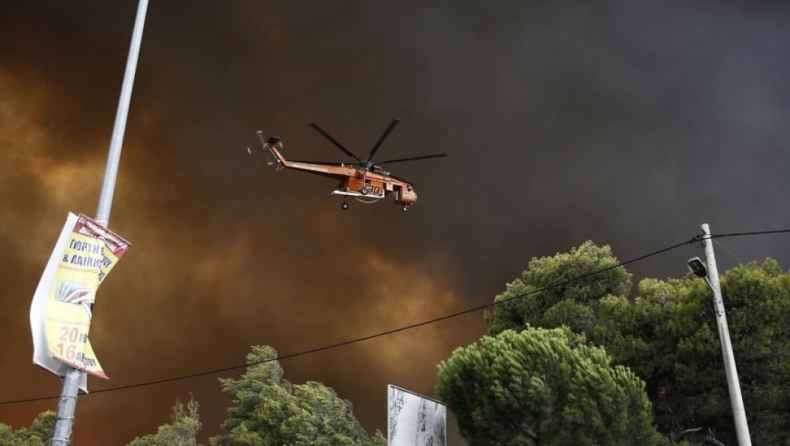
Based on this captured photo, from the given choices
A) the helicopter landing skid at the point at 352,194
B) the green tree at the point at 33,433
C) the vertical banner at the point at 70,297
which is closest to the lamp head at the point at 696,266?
the helicopter landing skid at the point at 352,194

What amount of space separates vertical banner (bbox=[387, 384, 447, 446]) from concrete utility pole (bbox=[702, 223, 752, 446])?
7.95 meters

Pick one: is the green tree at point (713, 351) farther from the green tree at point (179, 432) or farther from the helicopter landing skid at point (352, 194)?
the green tree at point (179, 432)

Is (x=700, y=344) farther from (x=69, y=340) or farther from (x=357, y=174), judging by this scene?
(x=69, y=340)

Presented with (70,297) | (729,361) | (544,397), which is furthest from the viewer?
(544,397)

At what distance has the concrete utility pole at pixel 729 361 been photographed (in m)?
16.6

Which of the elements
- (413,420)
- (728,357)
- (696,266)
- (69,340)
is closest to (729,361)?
(728,357)

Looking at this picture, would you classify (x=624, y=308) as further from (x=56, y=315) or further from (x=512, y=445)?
(x=56, y=315)

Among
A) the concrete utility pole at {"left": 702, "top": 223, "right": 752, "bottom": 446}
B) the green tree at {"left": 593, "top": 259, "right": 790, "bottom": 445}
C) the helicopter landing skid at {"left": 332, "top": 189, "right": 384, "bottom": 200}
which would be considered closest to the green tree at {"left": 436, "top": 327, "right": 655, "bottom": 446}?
the concrete utility pole at {"left": 702, "top": 223, "right": 752, "bottom": 446}

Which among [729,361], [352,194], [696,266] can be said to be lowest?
[729,361]

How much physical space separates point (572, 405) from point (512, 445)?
244 cm

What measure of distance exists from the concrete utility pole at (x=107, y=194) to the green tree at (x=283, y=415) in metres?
35.2

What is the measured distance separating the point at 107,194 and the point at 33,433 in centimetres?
6141

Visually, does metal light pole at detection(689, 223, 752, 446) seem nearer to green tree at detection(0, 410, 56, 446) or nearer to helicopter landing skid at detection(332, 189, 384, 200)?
helicopter landing skid at detection(332, 189, 384, 200)

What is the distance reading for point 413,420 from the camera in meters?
19.5
